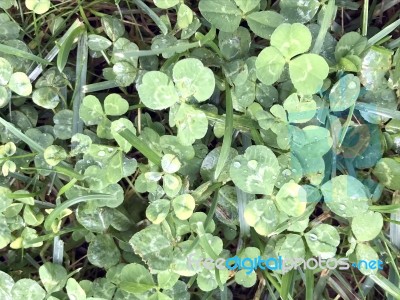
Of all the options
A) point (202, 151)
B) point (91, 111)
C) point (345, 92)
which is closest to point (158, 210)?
point (202, 151)

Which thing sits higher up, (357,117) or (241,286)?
(357,117)

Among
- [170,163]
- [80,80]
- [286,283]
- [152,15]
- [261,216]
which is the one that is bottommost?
[286,283]

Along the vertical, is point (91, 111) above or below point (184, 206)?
above

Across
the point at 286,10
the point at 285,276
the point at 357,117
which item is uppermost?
the point at 286,10

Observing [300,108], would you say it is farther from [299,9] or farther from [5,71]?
[5,71]

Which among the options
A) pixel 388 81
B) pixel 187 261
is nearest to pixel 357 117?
pixel 388 81

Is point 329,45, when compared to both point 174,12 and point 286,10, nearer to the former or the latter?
point 286,10
